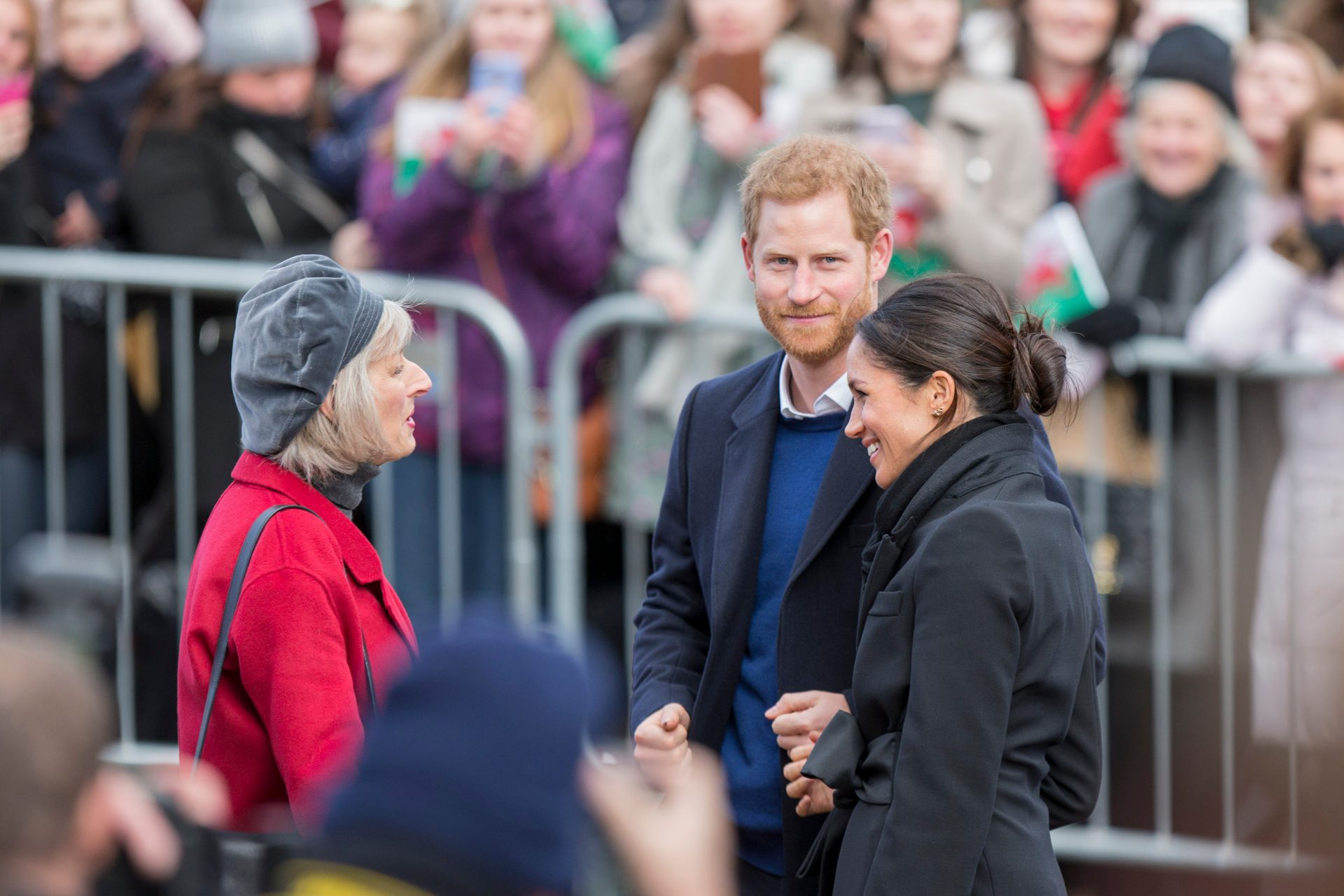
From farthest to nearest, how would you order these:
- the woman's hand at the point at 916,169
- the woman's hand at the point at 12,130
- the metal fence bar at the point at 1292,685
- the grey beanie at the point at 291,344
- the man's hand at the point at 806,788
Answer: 1. the woman's hand at the point at 12,130
2. the woman's hand at the point at 916,169
3. the metal fence bar at the point at 1292,685
4. the man's hand at the point at 806,788
5. the grey beanie at the point at 291,344

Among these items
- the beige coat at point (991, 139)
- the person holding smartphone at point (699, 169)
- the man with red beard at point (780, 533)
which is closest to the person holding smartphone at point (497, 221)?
the person holding smartphone at point (699, 169)

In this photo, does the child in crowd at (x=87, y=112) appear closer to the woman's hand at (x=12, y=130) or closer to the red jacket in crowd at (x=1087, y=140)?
the woman's hand at (x=12, y=130)

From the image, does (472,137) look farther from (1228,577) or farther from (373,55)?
(1228,577)

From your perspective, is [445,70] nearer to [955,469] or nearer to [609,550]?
[609,550]

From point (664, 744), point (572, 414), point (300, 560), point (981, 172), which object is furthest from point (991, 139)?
point (300, 560)

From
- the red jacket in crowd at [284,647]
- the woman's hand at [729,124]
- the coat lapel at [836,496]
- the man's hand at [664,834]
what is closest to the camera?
the man's hand at [664,834]

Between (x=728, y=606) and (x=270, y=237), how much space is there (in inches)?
123

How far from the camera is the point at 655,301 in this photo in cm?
524

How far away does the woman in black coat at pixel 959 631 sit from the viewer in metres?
2.65

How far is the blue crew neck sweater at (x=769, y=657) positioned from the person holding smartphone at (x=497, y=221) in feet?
7.13

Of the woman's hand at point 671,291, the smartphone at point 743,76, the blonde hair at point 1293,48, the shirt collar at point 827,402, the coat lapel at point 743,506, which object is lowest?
the coat lapel at point 743,506

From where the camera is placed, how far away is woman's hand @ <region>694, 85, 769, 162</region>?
532 cm

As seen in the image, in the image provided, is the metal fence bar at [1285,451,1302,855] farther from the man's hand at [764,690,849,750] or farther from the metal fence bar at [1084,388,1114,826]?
the man's hand at [764,690,849,750]

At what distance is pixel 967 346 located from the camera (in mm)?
2850
